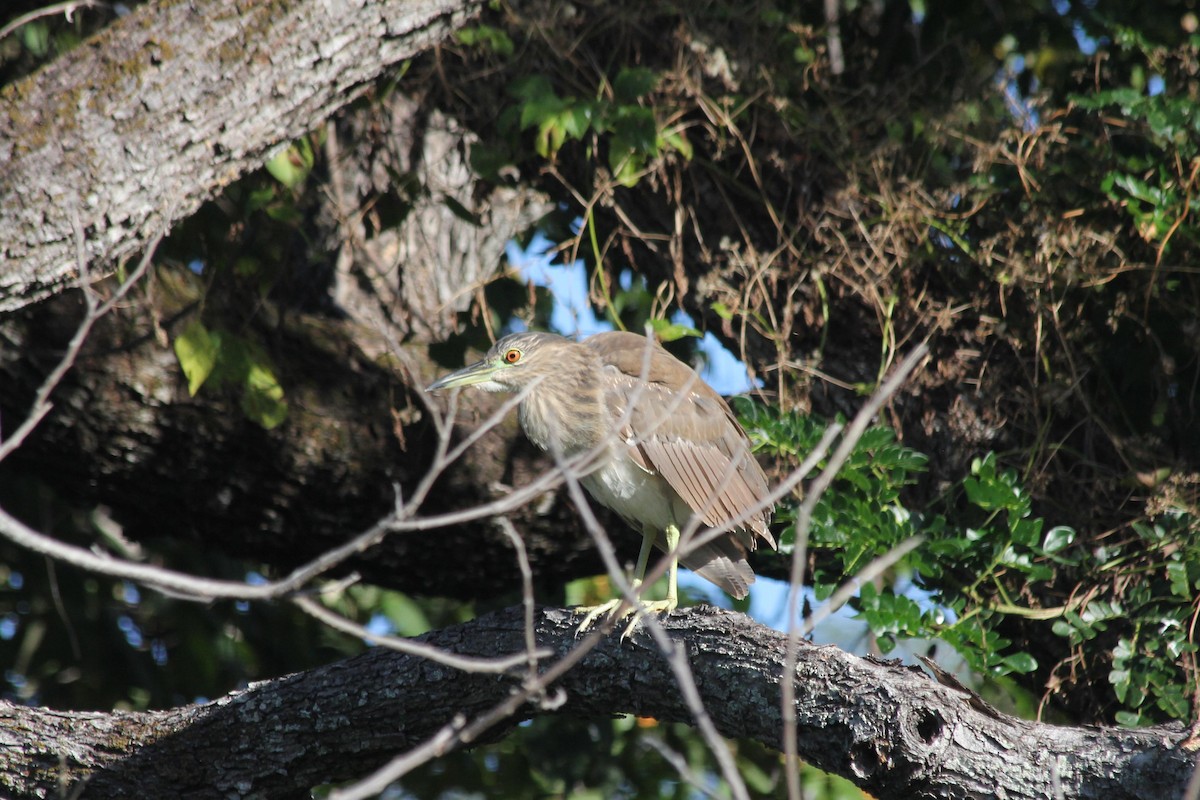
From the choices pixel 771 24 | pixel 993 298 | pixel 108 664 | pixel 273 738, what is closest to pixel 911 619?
pixel 993 298

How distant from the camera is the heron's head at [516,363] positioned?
3969mm

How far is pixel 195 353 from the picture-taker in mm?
3674

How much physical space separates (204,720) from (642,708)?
3.96 feet

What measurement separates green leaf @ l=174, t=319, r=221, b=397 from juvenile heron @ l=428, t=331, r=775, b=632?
736 millimetres

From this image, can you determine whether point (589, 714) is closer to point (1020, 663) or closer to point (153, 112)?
point (1020, 663)

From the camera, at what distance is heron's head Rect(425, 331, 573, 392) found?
3969 mm

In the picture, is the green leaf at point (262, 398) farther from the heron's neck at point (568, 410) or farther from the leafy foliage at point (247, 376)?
the heron's neck at point (568, 410)

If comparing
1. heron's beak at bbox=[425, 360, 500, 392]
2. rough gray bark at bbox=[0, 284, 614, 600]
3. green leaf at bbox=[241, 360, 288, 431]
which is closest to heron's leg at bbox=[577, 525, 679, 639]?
rough gray bark at bbox=[0, 284, 614, 600]

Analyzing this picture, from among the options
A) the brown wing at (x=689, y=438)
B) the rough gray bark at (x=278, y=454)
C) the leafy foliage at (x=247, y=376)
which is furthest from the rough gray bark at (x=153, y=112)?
the brown wing at (x=689, y=438)

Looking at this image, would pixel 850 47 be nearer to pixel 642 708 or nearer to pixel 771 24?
pixel 771 24

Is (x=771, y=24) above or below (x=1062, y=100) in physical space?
above

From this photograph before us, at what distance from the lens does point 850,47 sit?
4512 mm

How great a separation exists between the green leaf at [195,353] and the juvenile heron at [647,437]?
74 cm

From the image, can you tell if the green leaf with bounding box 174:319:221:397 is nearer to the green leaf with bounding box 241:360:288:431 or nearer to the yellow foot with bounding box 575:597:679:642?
the green leaf with bounding box 241:360:288:431
